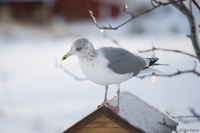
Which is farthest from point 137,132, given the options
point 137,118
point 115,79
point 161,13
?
point 161,13

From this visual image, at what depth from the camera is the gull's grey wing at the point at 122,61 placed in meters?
2.51

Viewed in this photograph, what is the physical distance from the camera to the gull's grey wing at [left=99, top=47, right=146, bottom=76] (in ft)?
8.23

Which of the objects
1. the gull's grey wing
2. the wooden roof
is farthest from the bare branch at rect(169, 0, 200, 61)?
the wooden roof

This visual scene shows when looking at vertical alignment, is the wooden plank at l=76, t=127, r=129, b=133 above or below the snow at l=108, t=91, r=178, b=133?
below

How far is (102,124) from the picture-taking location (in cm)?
251

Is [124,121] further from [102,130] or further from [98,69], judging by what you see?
[98,69]

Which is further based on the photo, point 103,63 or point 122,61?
point 122,61

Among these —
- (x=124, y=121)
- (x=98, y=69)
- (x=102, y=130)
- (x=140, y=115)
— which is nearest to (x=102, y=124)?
(x=102, y=130)

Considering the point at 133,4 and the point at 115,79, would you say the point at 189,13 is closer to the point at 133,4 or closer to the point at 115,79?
the point at 115,79

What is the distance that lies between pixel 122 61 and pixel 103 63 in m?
0.23

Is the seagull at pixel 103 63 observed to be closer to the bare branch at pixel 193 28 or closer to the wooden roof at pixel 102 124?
the wooden roof at pixel 102 124

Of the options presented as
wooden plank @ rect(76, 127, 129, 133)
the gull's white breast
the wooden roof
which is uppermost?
the gull's white breast

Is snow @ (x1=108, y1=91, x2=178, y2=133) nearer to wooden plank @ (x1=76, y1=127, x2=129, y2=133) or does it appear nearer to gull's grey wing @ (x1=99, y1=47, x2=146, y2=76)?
wooden plank @ (x1=76, y1=127, x2=129, y2=133)

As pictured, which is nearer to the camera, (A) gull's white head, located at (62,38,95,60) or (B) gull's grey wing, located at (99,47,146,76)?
(A) gull's white head, located at (62,38,95,60)
